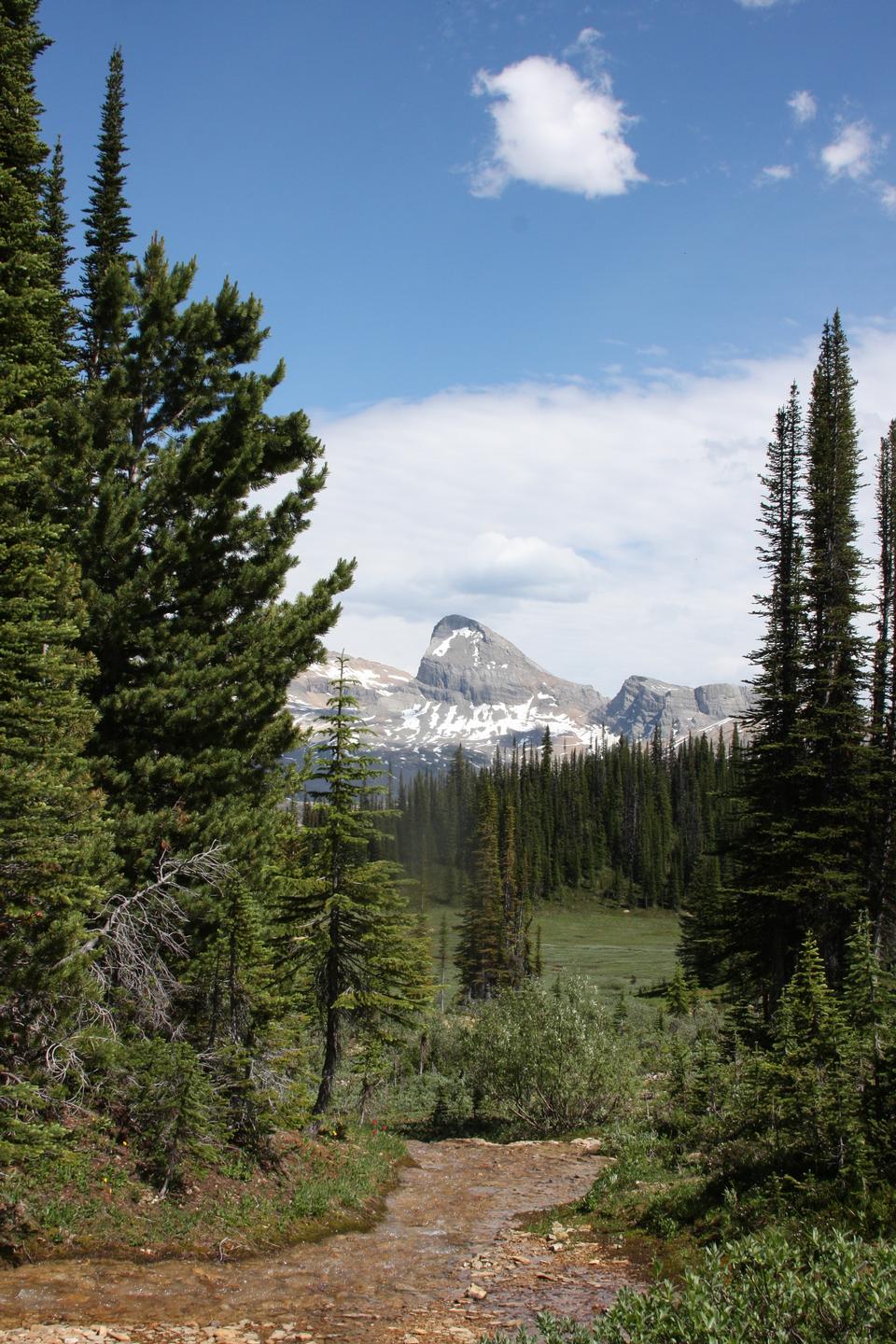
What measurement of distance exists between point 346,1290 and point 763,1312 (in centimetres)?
636

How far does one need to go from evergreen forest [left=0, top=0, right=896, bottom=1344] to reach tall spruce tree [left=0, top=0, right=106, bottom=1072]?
0.05 meters

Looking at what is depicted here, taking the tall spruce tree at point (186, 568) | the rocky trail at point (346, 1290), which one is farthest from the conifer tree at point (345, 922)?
the rocky trail at point (346, 1290)

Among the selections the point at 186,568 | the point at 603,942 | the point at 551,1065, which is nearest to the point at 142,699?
the point at 186,568

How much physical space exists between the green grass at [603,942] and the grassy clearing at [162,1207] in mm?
29670

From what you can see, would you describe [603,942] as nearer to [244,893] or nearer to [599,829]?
[599,829]

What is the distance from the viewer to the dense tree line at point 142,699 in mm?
11008

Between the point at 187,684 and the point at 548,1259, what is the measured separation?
9.65 m

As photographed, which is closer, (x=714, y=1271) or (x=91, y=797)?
(x=714, y=1271)

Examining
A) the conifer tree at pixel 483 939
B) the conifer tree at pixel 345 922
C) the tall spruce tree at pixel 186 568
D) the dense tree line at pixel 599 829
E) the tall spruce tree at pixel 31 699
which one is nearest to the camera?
the tall spruce tree at pixel 31 699

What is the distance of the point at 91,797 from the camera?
12242mm

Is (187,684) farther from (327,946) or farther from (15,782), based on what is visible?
(327,946)

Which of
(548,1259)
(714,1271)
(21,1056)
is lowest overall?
(548,1259)

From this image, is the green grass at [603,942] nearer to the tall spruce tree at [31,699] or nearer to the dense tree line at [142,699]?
the dense tree line at [142,699]

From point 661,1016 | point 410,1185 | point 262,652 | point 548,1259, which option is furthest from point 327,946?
point 661,1016
